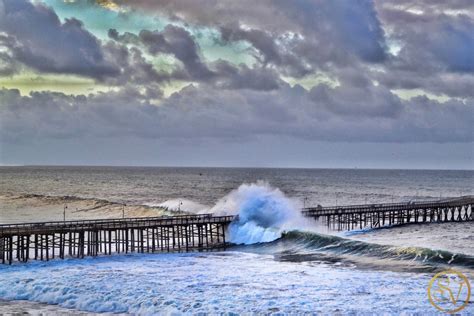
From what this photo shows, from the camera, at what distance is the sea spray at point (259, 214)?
192ft

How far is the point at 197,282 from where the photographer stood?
35844 millimetres

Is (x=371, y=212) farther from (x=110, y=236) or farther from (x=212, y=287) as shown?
(x=212, y=287)

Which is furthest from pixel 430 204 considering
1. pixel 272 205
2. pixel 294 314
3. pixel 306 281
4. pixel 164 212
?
pixel 294 314

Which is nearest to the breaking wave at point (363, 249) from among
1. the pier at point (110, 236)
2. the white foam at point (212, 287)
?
the white foam at point (212, 287)

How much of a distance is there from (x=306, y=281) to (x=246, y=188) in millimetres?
31580

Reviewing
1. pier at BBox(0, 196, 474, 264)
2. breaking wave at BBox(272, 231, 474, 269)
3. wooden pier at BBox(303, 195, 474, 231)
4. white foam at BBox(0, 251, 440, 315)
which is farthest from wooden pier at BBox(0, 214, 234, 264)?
wooden pier at BBox(303, 195, 474, 231)

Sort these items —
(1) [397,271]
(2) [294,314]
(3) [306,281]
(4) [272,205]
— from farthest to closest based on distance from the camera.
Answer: (4) [272,205] → (1) [397,271] → (3) [306,281] → (2) [294,314]

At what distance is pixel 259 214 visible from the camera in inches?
2495

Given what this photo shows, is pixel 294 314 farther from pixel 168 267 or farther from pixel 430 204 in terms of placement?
pixel 430 204

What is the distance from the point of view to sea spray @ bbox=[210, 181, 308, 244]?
58.5 metres

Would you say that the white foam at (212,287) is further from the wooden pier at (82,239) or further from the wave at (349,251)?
the wave at (349,251)

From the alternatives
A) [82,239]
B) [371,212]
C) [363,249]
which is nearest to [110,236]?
[82,239]

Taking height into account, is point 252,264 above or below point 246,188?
below

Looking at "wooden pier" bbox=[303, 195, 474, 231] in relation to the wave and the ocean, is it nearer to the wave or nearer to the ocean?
the ocean
